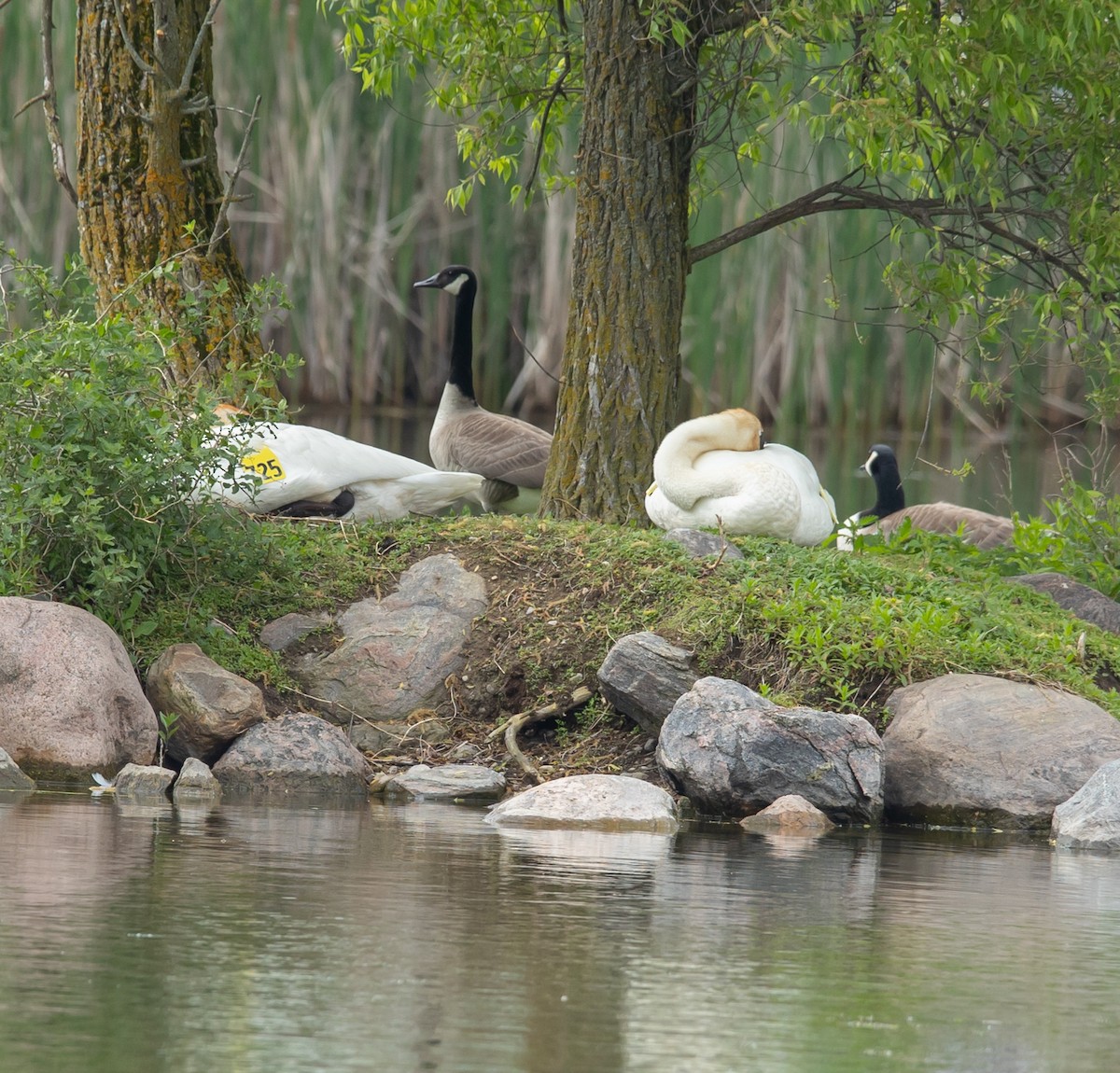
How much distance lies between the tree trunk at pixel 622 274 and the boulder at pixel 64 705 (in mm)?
3301

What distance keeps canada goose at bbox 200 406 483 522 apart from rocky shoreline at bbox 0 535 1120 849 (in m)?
1.60

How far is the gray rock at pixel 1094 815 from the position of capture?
20.9 ft

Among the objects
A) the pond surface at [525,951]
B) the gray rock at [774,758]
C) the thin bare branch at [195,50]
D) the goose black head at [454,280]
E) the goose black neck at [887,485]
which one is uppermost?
the thin bare branch at [195,50]

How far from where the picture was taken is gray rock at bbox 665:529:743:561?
27.3 ft

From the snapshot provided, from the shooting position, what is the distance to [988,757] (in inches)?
271

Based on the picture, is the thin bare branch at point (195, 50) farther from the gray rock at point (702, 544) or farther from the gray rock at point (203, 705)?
the gray rock at point (203, 705)

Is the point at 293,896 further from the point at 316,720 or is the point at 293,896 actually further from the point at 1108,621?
the point at 1108,621

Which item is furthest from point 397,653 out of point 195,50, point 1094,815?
point 195,50

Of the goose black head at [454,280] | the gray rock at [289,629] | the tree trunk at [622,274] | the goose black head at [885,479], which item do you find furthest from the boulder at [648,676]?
the goose black head at [454,280]

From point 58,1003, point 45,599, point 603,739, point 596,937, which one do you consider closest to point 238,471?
point 45,599

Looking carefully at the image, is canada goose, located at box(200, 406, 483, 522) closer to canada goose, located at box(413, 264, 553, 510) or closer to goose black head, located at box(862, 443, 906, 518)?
canada goose, located at box(413, 264, 553, 510)

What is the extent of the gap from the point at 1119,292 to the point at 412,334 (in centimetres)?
1379

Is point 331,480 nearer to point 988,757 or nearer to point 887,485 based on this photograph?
point 988,757

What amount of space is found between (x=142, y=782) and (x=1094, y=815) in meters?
3.38
